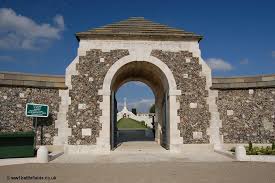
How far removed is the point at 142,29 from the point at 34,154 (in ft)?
24.1

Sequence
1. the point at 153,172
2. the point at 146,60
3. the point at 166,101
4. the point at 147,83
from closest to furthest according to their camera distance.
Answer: the point at 153,172, the point at 146,60, the point at 166,101, the point at 147,83

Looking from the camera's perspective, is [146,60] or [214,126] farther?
[146,60]

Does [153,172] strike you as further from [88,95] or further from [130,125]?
[130,125]

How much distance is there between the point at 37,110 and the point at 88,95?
7.33ft

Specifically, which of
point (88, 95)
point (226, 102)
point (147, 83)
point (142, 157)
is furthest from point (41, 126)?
point (226, 102)

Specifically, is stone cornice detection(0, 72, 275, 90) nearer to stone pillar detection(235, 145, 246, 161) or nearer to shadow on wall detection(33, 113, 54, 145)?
→ shadow on wall detection(33, 113, 54, 145)

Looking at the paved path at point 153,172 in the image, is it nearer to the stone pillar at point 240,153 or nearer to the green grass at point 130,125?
the stone pillar at point 240,153

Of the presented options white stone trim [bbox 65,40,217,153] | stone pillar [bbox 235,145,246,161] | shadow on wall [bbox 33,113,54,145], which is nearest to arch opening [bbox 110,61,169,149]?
white stone trim [bbox 65,40,217,153]

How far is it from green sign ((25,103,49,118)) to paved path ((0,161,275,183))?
273 centimetres

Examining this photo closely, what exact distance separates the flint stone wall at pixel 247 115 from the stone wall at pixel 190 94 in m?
0.83

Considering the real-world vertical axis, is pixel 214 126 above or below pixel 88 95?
below

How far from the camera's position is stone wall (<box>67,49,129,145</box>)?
11242 mm

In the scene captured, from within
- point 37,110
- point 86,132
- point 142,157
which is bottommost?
point 142,157

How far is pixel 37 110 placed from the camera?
10.4m
